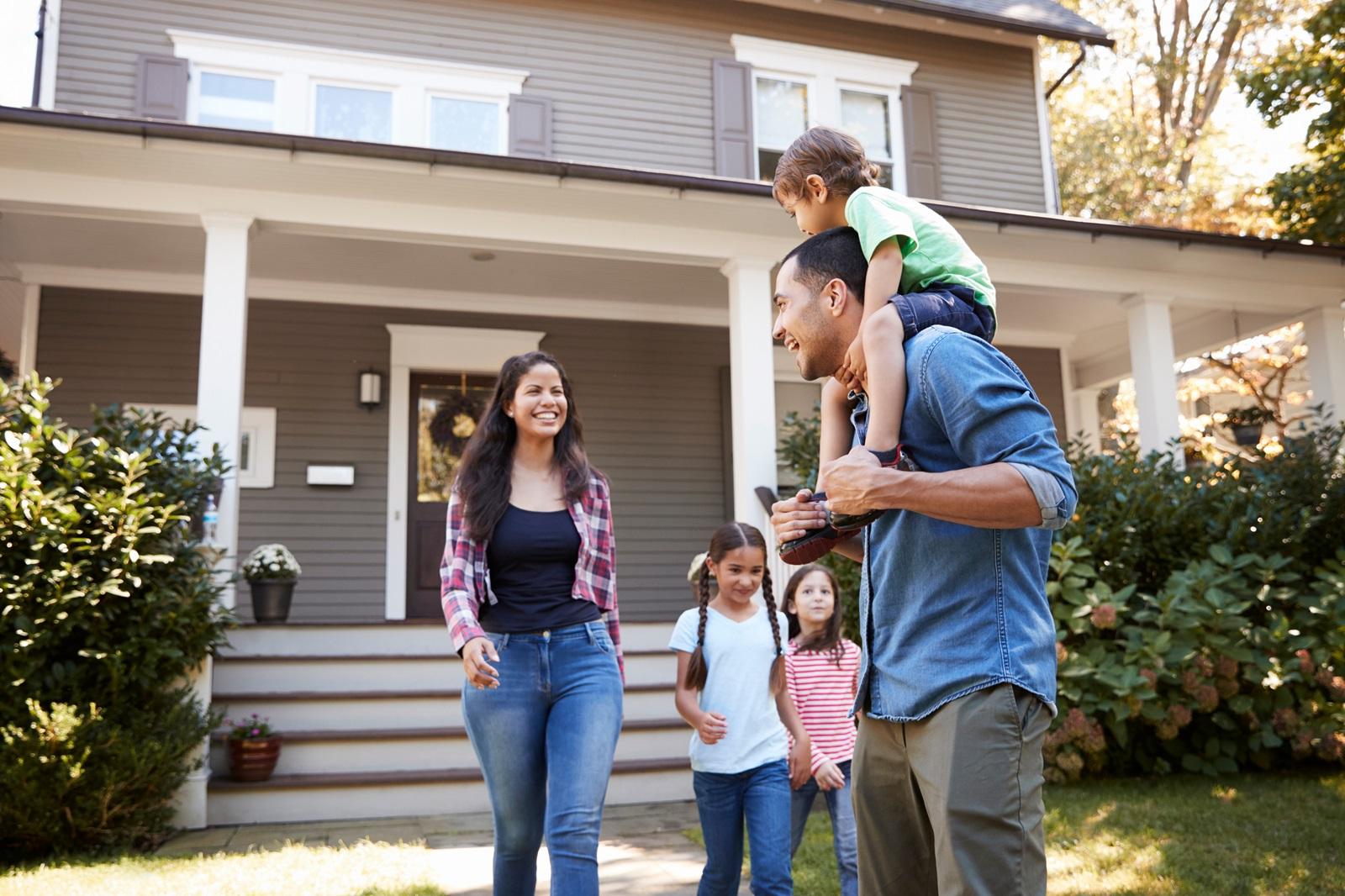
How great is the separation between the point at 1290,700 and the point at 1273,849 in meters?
1.89

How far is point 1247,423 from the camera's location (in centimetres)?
1223

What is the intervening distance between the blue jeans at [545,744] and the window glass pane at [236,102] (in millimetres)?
7626

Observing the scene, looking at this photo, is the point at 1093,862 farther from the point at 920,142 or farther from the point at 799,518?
the point at 920,142

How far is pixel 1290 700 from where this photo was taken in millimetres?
6035

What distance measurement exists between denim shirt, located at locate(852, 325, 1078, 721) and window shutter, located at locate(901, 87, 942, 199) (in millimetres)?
9324

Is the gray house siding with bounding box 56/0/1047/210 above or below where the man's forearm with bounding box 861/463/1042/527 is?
above

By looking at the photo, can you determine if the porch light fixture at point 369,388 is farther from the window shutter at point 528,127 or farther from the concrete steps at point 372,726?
the concrete steps at point 372,726

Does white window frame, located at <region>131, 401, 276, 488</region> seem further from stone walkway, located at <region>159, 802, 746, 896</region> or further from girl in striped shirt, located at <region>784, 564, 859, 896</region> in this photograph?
girl in striped shirt, located at <region>784, 564, 859, 896</region>

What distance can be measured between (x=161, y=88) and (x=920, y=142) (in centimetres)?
696

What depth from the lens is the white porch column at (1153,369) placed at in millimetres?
8594

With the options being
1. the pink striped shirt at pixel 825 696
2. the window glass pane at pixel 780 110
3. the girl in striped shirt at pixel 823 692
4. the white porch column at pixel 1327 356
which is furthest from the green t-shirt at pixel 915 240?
the window glass pane at pixel 780 110

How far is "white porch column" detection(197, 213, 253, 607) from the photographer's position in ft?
20.4

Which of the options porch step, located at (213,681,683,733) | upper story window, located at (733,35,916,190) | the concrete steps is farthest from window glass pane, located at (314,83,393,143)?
porch step, located at (213,681,683,733)

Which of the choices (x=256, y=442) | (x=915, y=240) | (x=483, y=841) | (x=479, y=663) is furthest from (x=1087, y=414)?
(x=915, y=240)
